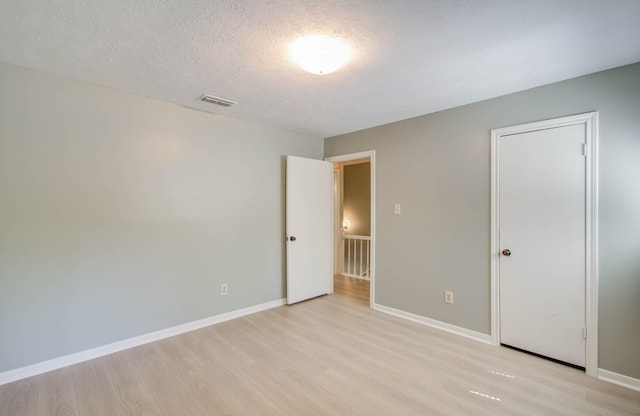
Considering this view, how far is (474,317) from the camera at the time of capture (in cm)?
284

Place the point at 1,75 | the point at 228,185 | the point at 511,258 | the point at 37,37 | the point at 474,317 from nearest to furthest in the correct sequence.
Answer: the point at 37,37 < the point at 1,75 < the point at 511,258 < the point at 474,317 < the point at 228,185

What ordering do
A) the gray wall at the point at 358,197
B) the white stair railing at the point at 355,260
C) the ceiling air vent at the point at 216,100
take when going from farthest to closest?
the gray wall at the point at 358,197 < the white stair railing at the point at 355,260 < the ceiling air vent at the point at 216,100

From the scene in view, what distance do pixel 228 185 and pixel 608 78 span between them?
368cm

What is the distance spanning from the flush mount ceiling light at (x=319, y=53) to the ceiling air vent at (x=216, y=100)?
1.12m

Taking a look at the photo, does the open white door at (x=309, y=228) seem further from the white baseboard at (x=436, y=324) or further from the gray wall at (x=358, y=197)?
the gray wall at (x=358, y=197)

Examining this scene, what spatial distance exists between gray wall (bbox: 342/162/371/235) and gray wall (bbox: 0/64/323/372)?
3.84m

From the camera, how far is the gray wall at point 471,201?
6.88 feet

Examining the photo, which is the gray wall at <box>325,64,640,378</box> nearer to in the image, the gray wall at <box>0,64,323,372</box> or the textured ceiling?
the textured ceiling

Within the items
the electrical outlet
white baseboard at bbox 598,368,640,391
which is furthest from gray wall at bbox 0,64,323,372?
white baseboard at bbox 598,368,640,391

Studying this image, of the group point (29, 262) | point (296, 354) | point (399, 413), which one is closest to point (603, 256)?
point (399, 413)

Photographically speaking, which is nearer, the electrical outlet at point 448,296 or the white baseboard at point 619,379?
the white baseboard at point 619,379

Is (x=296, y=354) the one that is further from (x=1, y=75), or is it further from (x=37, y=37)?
(x=1, y=75)

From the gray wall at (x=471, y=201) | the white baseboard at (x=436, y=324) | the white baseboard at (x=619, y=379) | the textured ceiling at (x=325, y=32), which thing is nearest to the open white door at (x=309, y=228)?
the gray wall at (x=471, y=201)

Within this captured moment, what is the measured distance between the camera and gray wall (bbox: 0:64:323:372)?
2166 millimetres
